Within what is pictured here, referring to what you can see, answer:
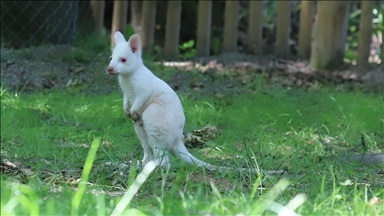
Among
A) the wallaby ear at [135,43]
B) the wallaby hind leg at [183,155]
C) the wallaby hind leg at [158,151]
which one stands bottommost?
the wallaby hind leg at [183,155]

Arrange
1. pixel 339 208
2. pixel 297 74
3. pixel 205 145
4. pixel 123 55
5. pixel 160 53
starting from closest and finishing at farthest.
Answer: pixel 339 208 < pixel 123 55 < pixel 205 145 < pixel 297 74 < pixel 160 53

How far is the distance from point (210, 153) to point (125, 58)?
1.05m

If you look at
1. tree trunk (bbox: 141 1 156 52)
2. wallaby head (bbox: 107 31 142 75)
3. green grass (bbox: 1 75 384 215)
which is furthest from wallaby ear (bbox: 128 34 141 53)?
tree trunk (bbox: 141 1 156 52)

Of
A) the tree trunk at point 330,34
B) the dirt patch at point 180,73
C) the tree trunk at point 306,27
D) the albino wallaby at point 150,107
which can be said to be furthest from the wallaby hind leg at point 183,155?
the tree trunk at point 306,27

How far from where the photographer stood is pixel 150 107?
4.68m

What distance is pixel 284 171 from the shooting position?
178 inches

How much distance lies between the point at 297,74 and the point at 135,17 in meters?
2.64

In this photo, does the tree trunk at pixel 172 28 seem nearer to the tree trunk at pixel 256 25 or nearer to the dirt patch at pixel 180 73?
the dirt patch at pixel 180 73

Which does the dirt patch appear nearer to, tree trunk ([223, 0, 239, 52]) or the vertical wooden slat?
tree trunk ([223, 0, 239, 52])

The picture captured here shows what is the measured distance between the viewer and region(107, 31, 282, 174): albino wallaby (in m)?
4.62

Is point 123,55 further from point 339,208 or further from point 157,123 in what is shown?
point 339,208

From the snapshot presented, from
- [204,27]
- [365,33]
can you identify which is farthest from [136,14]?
[365,33]

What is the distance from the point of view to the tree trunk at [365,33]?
8.89 m

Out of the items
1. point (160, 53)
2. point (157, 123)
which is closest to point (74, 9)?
point (160, 53)
